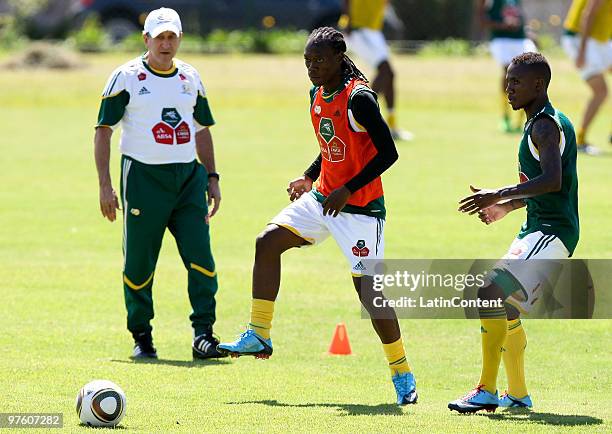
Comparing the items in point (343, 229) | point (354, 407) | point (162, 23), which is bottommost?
point (354, 407)

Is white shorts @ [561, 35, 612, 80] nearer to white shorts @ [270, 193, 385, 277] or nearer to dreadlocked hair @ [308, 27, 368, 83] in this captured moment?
dreadlocked hair @ [308, 27, 368, 83]

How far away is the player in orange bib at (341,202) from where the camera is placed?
8.12 metres

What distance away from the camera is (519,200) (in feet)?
26.3

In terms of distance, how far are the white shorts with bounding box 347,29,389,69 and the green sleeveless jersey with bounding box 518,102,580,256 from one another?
47.0 feet

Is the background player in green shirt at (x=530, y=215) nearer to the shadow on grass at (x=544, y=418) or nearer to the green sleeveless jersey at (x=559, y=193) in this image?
the green sleeveless jersey at (x=559, y=193)

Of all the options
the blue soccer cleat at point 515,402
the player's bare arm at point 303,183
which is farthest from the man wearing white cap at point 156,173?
the blue soccer cleat at point 515,402

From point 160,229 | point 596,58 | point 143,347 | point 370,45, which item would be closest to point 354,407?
point 143,347

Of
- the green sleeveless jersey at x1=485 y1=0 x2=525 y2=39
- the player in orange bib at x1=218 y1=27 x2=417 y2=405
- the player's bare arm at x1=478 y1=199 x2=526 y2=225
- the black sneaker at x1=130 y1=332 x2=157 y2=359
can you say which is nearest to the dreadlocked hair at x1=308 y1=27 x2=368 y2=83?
the player in orange bib at x1=218 y1=27 x2=417 y2=405

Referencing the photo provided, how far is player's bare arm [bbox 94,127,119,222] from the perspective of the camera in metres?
9.65

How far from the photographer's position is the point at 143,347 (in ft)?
31.9

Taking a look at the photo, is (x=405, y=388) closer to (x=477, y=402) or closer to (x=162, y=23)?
(x=477, y=402)

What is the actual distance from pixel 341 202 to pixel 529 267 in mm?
1198

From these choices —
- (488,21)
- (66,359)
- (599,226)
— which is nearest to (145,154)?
(66,359)

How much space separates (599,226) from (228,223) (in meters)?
4.26
